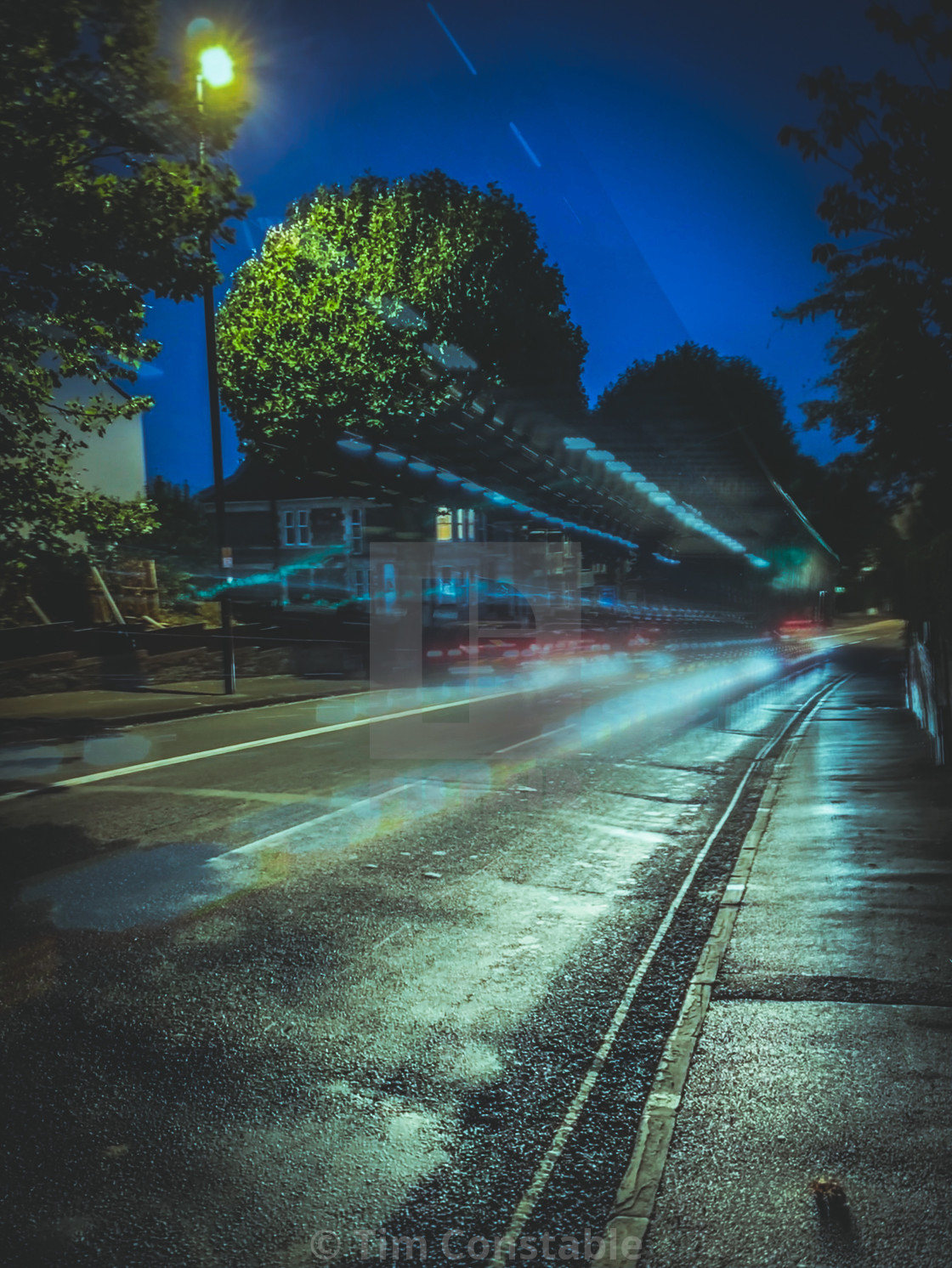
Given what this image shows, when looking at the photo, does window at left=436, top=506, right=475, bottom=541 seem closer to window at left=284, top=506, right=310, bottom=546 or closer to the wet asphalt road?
window at left=284, top=506, right=310, bottom=546

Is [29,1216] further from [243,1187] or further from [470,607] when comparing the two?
[470,607]

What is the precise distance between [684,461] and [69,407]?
146 ft

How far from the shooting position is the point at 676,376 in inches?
2383

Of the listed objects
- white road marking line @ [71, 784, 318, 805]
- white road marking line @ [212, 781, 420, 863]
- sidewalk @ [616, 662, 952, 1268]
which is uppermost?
white road marking line @ [71, 784, 318, 805]

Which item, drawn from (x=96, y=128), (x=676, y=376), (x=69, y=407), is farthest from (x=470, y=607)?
(x=676, y=376)

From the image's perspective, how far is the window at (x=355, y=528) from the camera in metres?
44.0

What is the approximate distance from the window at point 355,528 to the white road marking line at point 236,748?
26526 millimetres

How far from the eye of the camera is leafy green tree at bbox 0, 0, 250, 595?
924 centimetres

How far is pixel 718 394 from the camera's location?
6138cm

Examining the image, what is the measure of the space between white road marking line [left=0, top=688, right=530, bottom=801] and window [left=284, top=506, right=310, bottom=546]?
96.0ft

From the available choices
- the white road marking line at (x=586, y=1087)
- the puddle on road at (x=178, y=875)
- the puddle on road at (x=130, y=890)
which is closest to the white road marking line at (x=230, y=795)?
the puddle on road at (x=178, y=875)

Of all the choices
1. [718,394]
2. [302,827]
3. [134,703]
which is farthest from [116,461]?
[718,394]

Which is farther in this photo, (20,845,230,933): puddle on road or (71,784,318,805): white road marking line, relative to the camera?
(71,784,318,805): white road marking line

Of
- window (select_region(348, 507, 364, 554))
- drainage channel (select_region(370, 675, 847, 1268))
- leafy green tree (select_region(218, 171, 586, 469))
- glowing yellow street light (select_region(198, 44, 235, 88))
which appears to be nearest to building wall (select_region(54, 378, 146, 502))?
leafy green tree (select_region(218, 171, 586, 469))
